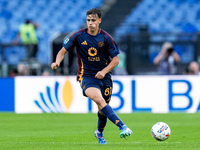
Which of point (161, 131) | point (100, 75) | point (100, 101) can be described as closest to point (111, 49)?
point (100, 75)

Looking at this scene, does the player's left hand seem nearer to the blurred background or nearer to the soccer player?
the soccer player

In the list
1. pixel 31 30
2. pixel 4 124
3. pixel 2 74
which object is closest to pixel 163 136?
pixel 4 124

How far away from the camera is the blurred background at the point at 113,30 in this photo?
1508 cm

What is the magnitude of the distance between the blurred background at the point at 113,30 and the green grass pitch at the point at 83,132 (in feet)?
8.86

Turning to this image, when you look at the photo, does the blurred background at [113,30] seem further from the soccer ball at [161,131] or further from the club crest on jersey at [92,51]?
the soccer ball at [161,131]

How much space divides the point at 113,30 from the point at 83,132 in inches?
286

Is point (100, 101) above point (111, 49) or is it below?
below

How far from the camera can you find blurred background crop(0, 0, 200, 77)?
49.5 ft

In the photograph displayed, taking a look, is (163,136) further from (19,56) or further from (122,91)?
(19,56)

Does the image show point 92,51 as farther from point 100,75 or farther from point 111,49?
point 100,75

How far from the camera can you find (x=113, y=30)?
15.9 metres

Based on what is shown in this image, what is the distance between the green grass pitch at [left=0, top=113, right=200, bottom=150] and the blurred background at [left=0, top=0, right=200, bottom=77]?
270cm

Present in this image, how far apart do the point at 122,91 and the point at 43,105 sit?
2.28 metres

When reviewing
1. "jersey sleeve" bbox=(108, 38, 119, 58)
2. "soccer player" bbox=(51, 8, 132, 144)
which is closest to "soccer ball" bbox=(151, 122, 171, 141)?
"soccer player" bbox=(51, 8, 132, 144)
